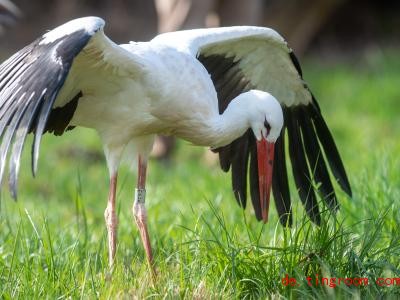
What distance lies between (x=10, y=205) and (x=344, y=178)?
2511 mm

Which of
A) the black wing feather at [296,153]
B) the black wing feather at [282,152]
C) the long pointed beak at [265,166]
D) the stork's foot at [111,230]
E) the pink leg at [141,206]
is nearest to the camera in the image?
the stork's foot at [111,230]

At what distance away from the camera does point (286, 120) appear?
5.98 m

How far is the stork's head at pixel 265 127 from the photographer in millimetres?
4945

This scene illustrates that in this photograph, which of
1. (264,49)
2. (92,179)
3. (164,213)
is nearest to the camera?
(264,49)

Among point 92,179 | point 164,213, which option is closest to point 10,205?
point 164,213

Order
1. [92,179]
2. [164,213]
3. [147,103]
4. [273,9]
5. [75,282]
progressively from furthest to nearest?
[273,9] → [92,179] → [164,213] → [147,103] → [75,282]

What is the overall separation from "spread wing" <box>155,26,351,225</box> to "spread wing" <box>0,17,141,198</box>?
2.90 ft

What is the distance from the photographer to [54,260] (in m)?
4.56

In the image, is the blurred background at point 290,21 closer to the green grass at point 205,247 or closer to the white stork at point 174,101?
the green grass at point 205,247

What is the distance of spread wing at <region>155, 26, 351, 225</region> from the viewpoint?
5.61 meters

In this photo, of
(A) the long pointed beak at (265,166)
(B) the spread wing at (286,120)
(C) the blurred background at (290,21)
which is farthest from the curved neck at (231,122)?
(C) the blurred background at (290,21)

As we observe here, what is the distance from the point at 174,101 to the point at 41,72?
2.85ft

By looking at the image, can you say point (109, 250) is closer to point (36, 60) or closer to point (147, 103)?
point (147, 103)

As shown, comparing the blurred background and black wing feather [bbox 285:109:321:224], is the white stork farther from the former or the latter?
the blurred background
